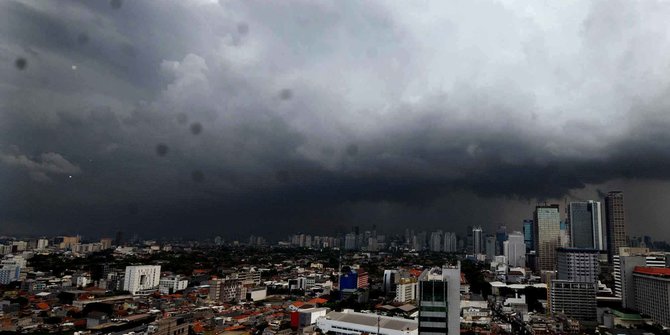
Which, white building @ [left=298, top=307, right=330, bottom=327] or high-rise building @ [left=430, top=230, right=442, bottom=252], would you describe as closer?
white building @ [left=298, top=307, right=330, bottom=327]

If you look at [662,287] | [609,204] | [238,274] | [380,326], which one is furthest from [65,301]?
[609,204]

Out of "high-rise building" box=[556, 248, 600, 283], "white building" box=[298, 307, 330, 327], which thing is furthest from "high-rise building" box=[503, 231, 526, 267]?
"white building" box=[298, 307, 330, 327]

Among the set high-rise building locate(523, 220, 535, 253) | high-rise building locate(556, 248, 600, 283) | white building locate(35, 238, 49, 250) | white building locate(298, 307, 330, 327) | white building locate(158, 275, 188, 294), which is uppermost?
high-rise building locate(523, 220, 535, 253)

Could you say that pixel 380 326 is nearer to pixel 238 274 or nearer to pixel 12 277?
pixel 238 274

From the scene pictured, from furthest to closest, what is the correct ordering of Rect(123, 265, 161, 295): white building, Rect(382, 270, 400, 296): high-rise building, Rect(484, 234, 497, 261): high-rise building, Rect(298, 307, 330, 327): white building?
Rect(484, 234, 497, 261): high-rise building, Rect(382, 270, 400, 296): high-rise building, Rect(123, 265, 161, 295): white building, Rect(298, 307, 330, 327): white building

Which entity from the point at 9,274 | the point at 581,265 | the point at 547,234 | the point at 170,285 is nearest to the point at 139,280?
the point at 170,285

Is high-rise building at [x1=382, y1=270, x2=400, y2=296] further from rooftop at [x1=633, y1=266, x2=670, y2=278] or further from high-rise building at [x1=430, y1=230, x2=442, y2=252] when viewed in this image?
high-rise building at [x1=430, y1=230, x2=442, y2=252]
